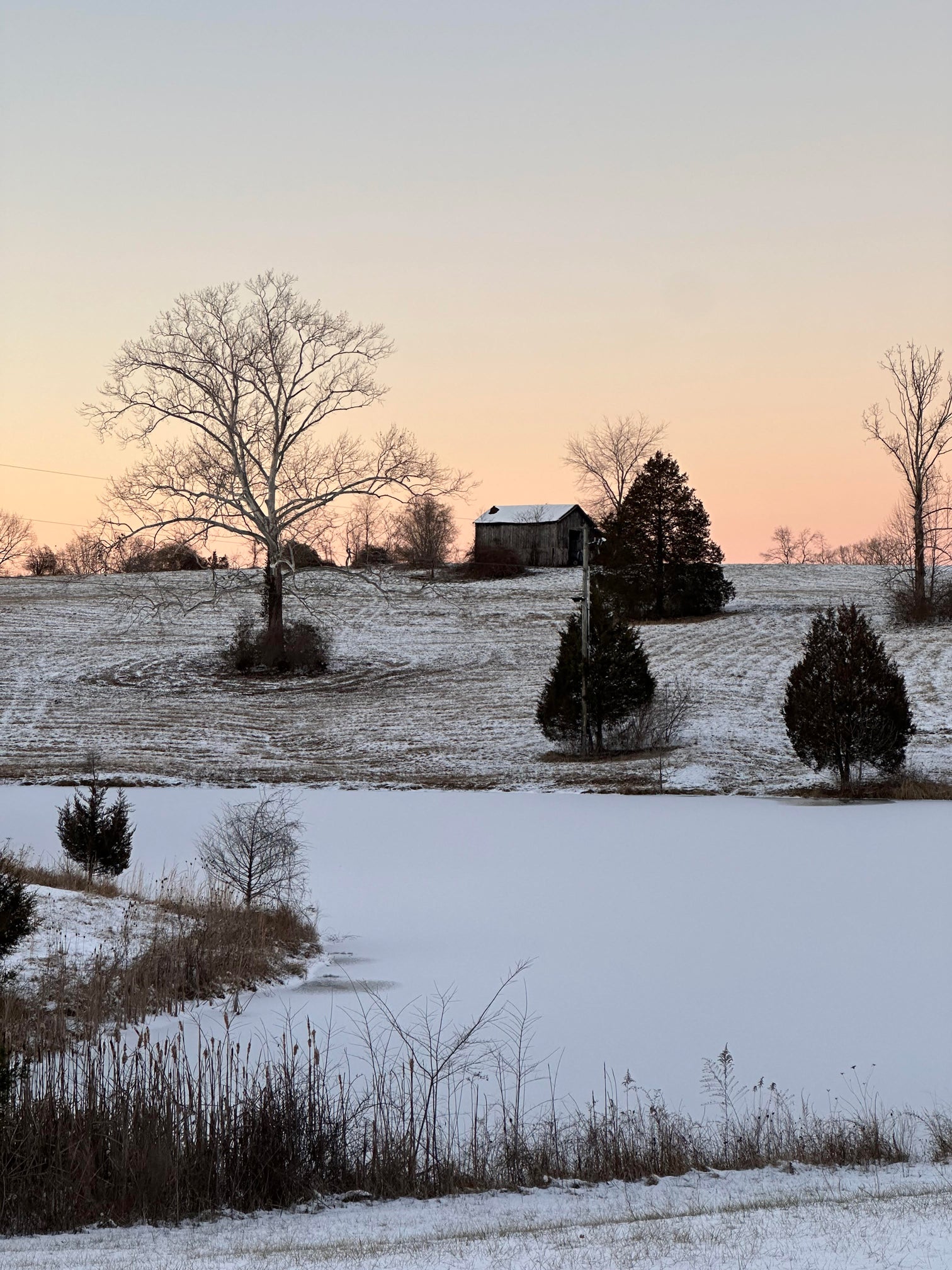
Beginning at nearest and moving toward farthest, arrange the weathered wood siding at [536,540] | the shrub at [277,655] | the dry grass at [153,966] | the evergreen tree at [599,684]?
the dry grass at [153,966], the evergreen tree at [599,684], the shrub at [277,655], the weathered wood siding at [536,540]

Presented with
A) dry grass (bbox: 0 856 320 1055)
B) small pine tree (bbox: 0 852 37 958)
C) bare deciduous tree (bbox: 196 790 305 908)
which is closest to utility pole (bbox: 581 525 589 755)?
bare deciduous tree (bbox: 196 790 305 908)

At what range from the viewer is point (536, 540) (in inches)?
A: 2621

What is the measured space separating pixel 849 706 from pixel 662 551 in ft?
76.5

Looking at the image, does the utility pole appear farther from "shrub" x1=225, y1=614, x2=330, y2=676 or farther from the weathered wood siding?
the weathered wood siding

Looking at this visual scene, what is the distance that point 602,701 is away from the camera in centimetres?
2503

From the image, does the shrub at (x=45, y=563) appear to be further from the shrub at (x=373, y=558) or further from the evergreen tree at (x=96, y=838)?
the evergreen tree at (x=96, y=838)

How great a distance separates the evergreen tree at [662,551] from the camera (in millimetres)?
42594

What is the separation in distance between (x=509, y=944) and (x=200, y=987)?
11.9 ft

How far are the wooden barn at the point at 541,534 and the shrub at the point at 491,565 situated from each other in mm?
2621

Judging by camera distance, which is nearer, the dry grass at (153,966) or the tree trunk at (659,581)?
the dry grass at (153,966)

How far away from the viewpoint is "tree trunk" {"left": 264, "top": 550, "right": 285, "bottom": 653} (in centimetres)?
3584

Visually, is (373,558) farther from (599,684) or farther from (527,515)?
(599,684)

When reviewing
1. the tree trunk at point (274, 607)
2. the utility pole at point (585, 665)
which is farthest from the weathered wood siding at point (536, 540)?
the utility pole at point (585, 665)

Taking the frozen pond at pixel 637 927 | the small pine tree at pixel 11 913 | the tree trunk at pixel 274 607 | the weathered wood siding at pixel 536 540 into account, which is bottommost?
the frozen pond at pixel 637 927
